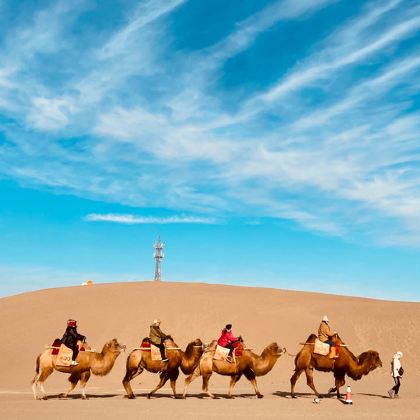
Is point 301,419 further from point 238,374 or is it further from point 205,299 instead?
point 205,299

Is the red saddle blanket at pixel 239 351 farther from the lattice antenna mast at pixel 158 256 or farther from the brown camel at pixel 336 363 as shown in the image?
the lattice antenna mast at pixel 158 256

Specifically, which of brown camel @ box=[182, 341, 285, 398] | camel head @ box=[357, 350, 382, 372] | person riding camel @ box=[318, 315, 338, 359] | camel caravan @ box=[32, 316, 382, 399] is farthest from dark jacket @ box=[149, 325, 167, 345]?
camel head @ box=[357, 350, 382, 372]

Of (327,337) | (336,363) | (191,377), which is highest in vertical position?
(327,337)

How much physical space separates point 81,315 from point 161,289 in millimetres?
9039

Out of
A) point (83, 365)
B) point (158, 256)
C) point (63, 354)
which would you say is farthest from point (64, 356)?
point (158, 256)

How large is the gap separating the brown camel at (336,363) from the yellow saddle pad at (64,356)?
6102 millimetres

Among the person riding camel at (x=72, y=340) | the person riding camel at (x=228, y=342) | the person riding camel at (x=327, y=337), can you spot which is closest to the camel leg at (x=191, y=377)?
the person riding camel at (x=228, y=342)

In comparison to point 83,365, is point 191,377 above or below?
below

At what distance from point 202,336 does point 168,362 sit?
14.7 meters

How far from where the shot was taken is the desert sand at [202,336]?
14.8 metres

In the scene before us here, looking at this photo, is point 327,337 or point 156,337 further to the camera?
point 327,337

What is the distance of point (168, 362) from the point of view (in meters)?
17.5

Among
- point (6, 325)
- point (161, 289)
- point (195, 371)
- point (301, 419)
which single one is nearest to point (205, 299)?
point (161, 289)

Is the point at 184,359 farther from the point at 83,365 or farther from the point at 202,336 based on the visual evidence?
the point at 202,336
